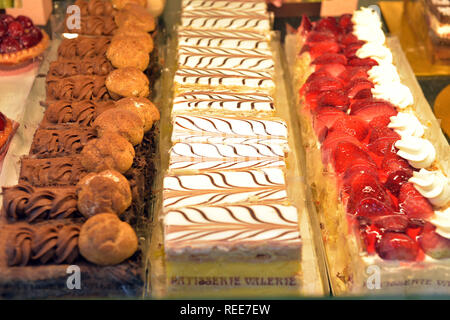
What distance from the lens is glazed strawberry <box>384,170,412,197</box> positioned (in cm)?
301

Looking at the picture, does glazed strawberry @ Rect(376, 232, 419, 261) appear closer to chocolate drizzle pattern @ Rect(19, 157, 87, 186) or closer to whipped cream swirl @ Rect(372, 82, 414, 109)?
whipped cream swirl @ Rect(372, 82, 414, 109)

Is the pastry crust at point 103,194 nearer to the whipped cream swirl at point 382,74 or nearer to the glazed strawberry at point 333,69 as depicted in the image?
the glazed strawberry at point 333,69

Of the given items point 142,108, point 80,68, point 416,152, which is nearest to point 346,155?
point 416,152

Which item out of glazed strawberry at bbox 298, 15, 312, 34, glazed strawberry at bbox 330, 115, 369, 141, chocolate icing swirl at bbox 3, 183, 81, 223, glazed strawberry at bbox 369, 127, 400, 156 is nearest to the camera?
chocolate icing swirl at bbox 3, 183, 81, 223

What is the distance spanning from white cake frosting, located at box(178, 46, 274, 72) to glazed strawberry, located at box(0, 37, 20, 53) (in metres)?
1.23

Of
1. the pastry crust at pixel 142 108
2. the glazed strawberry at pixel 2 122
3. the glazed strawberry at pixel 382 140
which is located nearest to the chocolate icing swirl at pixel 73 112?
the pastry crust at pixel 142 108

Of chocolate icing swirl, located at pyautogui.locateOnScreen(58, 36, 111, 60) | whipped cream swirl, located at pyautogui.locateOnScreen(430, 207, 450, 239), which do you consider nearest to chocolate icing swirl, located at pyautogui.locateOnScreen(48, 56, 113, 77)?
chocolate icing swirl, located at pyautogui.locateOnScreen(58, 36, 111, 60)

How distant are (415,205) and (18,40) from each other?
3.06 m

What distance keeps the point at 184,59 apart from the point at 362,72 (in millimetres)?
1213

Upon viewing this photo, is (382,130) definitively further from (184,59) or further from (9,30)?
(9,30)

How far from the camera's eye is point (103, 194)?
2711mm

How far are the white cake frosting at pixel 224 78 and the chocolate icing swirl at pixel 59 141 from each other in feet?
2.62

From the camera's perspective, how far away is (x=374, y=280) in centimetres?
266
